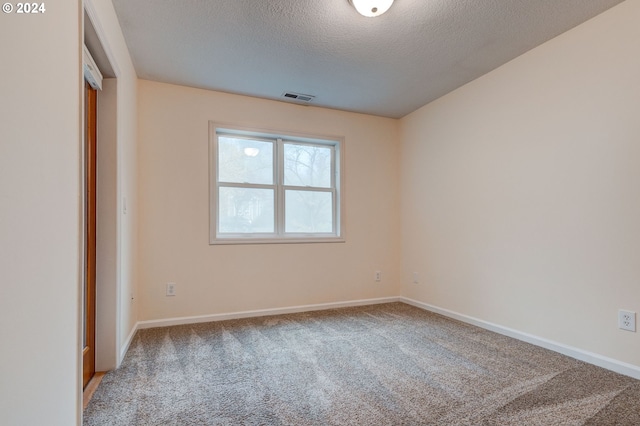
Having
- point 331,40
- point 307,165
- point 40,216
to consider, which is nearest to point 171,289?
point 307,165

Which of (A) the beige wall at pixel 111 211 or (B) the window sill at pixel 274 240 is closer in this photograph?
(A) the beige wall at pixel 111 211

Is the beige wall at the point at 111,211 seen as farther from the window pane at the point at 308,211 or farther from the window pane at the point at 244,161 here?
the window pane at the point at 308,211

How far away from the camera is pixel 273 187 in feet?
12.3

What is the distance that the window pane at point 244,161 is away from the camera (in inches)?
140

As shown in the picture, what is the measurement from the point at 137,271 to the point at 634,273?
3934 mm

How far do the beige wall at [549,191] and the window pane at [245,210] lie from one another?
195 centimetres

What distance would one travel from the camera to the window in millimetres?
3518

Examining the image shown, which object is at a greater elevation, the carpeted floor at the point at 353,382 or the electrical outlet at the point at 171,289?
the electrical outlet at the point at 171,289

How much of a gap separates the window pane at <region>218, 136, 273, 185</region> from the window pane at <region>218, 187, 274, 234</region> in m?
0.13

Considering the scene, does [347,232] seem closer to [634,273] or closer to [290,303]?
[290,303]

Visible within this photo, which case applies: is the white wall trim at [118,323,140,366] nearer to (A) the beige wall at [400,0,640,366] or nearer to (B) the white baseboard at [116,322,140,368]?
(B) the white baseboard at [116,322,140,368]

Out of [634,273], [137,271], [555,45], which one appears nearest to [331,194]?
[137,271]

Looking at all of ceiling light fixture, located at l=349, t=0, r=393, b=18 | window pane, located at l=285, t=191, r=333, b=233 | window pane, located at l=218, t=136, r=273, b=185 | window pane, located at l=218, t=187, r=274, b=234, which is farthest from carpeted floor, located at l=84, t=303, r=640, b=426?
ceiling light fixture, located at l=349, t=0, r=393, b=18

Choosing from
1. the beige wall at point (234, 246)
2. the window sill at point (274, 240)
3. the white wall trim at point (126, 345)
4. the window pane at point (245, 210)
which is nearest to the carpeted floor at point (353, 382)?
the white wall trim at point (126, 345)
